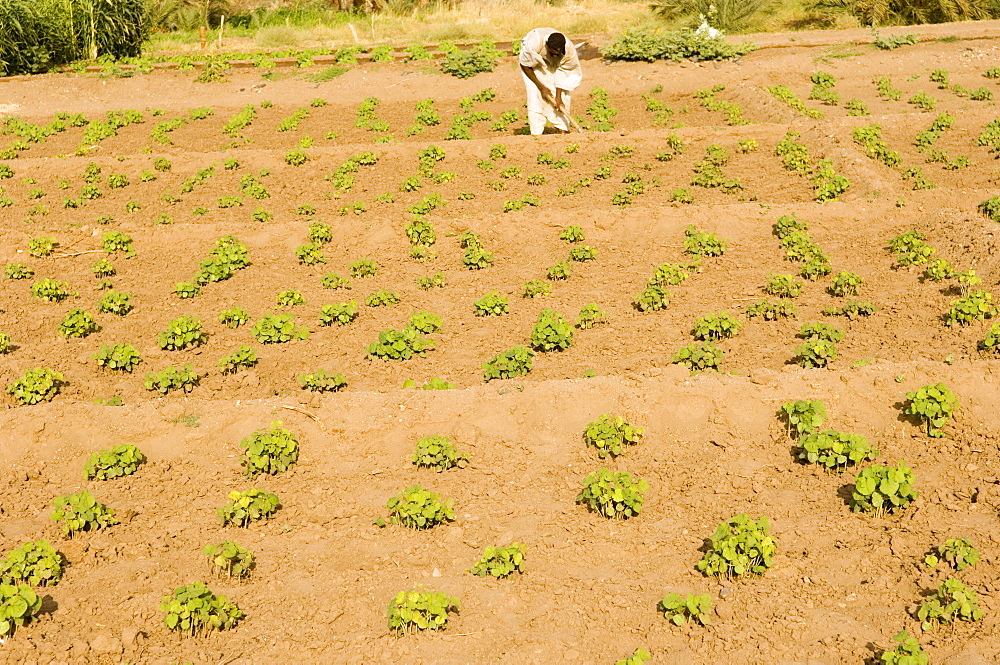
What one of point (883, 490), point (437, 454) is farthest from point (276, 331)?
point (883, 490)

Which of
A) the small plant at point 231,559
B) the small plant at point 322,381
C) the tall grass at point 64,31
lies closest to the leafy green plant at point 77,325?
the small plant at point 322,381

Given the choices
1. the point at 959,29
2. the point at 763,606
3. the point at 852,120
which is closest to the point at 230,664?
the point at 763,606

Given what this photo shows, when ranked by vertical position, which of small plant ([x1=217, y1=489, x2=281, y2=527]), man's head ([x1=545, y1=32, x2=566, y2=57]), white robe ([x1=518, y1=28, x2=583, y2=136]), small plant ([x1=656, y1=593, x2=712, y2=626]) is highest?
man's head ([x1=545, y1=32, x2=566, y2=57])

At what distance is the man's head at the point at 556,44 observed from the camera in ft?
41.1

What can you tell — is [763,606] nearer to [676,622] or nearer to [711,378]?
[676,622]

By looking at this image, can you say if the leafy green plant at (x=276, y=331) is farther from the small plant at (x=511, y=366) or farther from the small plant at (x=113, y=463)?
the small plant at (x=113, y=463)

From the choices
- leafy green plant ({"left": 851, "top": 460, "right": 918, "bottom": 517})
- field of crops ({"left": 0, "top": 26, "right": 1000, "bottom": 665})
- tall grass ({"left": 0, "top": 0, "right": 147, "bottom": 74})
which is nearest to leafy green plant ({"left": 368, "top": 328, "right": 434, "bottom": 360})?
field of crops ({"left": 0, "top": 26, "right": 1000, "bottom": 665})

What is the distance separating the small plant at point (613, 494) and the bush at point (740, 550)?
0.62 meters

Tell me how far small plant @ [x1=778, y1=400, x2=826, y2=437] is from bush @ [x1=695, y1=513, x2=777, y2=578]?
1186 millimetres

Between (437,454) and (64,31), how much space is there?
17223 millimetres

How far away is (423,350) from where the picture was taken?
8.53 meters

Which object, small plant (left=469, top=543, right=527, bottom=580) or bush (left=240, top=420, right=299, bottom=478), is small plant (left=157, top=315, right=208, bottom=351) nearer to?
bush (left=240, top=420, right=299, bottom=478)

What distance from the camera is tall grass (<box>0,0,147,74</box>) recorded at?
1969 centimetres

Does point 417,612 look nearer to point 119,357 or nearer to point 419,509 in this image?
point 419,509
